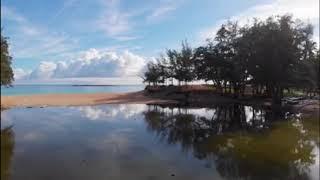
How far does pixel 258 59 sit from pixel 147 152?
3210cm

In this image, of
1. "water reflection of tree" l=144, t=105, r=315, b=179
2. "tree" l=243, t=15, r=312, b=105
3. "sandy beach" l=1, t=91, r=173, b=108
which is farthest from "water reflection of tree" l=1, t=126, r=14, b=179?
"tree" l=243, t=15, r=312, b=105

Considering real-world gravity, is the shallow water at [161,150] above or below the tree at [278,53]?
below

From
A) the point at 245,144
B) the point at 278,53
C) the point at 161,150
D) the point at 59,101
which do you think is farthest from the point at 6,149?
the point at 59,101

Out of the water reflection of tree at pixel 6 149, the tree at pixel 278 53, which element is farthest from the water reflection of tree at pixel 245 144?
the tree at pixel 278 53

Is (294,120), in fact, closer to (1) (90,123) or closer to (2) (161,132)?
(2) (161,132)

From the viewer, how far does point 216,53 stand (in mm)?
65188

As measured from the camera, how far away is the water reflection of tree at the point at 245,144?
16094 millimetres

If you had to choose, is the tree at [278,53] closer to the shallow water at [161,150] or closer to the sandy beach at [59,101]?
the shallow water at [161,150]

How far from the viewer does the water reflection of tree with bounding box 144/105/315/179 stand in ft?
52.8

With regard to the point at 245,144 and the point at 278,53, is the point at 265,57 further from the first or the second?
the point at 245,144

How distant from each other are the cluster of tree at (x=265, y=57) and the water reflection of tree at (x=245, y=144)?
1347cm

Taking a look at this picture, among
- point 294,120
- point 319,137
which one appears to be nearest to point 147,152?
point 319,137

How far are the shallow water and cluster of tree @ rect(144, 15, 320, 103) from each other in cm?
1464

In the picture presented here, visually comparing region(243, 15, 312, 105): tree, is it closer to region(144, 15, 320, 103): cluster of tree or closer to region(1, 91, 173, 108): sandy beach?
region(144, 15, 320, 103): cluster of tree
